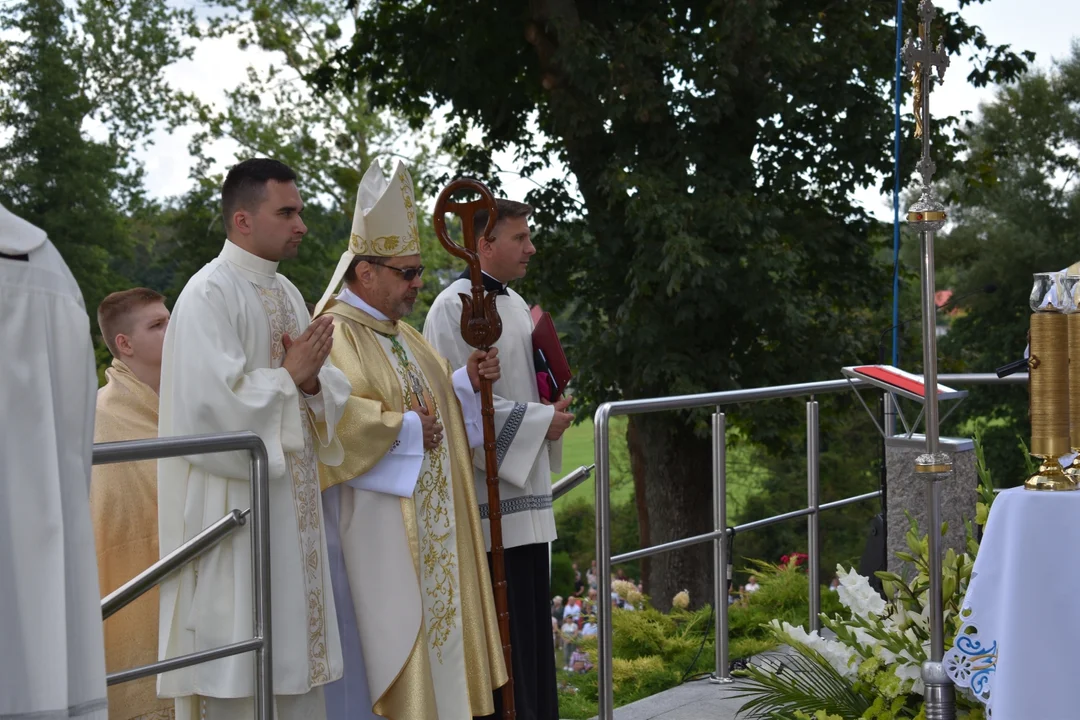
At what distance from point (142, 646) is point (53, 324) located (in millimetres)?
2246

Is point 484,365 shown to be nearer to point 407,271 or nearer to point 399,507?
point 407,271

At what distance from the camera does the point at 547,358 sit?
4844 mm

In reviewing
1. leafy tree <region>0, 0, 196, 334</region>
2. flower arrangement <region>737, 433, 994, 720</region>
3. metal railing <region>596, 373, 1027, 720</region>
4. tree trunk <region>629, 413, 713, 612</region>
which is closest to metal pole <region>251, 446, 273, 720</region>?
metal railing <region>596, 373, 1027, 720</region>

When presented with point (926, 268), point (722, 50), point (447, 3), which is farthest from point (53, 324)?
point (447, 3)

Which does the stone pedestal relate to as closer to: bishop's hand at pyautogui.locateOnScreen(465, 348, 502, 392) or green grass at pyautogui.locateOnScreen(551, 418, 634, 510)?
bishop's hand at pyautogui.locateOnScreen(465, 348, 502, 392)

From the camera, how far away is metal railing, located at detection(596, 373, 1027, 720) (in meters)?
4.57

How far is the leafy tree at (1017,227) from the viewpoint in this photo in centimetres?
2341

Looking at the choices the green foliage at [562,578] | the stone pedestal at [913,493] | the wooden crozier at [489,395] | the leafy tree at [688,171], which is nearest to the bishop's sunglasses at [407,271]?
the wooden crozier at [489,395]

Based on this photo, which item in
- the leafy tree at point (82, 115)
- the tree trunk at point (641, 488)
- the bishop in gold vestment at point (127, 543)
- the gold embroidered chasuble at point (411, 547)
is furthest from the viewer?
the leafy tree at point (82, 115)

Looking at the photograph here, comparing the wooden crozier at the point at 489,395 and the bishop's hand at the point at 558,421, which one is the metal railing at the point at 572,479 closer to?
the bishop's hand at the point at 558,421

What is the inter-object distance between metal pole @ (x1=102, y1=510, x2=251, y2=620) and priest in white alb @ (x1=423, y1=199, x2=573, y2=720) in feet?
4.45

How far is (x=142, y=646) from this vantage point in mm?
3902

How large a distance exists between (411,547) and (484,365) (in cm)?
65

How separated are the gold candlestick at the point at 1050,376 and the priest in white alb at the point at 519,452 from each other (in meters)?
1.77
